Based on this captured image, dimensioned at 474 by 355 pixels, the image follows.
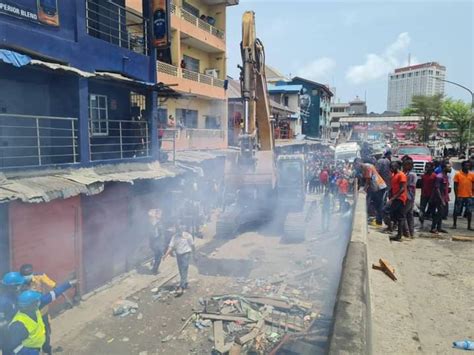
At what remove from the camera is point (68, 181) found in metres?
7.25

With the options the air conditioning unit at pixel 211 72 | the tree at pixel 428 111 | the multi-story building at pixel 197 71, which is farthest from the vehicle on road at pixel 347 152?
the tree at pixel 428 111

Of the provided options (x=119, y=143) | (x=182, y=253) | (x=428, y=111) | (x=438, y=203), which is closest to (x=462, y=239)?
(x=438, y=203)

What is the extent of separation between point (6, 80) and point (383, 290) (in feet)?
27.9

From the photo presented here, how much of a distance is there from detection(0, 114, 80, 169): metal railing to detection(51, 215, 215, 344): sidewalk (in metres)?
3.09

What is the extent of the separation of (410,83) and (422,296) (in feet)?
491

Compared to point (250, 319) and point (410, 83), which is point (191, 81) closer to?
point (250, 319)

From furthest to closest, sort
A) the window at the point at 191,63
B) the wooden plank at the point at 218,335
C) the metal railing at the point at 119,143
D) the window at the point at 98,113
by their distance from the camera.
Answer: the window at the point at 191,63 < the metal railing at the point at 119,143 < the window at the point at 98,113 < the wooden plank at the point at 218,335

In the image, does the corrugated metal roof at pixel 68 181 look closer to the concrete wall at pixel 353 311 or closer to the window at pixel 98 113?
the window at pixel 98 113

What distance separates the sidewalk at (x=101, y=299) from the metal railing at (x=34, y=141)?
3095mm

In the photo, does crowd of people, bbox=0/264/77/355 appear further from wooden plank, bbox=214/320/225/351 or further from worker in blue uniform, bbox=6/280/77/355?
wooden plank, bbox=214/320/225/351

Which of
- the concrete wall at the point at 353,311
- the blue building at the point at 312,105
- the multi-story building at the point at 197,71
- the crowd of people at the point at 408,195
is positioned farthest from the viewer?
the blue building at the point at 312,105

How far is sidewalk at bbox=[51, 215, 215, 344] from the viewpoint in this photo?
6.92m

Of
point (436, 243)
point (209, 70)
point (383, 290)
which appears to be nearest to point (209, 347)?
point (383, 290)

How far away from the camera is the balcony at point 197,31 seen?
58.7ft
